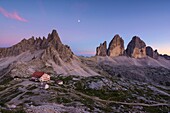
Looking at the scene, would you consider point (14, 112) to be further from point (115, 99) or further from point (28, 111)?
point (115, 99)

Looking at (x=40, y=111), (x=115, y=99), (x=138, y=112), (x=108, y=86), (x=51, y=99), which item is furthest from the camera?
(x=108, y=86)

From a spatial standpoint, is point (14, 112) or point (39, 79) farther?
point (39, 79)

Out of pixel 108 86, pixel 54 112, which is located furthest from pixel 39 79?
pixel 54 112

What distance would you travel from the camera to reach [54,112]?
42.2 meters

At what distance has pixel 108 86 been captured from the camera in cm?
14400

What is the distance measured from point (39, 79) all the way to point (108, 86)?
49727 mm

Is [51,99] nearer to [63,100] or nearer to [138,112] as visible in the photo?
[63,100]

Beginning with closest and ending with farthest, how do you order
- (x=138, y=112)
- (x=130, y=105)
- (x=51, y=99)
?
(x=51, y=99), (x=138, y=112), (x=130, y=105)

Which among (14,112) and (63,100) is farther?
(63,100)

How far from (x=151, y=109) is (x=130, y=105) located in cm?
1093

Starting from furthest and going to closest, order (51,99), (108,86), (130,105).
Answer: (108,86) → (130,105) → (51,99)

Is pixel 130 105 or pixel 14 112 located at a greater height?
pixel 14 112

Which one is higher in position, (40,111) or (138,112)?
(40,111)

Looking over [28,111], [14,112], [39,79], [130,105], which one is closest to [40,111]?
[28,111]
